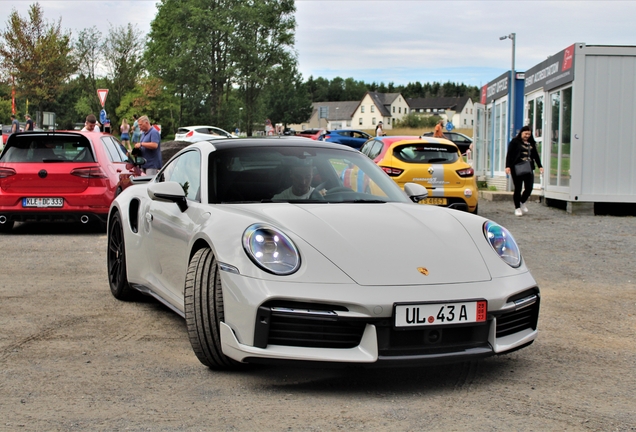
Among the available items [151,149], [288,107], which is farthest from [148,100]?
[288,107]

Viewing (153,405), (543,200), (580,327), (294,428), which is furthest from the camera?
(543,200)

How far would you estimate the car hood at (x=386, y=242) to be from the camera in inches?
160

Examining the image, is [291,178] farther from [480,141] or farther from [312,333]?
[480,141]

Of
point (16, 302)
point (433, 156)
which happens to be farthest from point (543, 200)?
point (16, 302)

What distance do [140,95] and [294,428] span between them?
65.7m

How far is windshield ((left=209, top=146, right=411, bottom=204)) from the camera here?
511 centimetres

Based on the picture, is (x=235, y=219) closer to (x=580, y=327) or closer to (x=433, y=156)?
(x=580, y=327)

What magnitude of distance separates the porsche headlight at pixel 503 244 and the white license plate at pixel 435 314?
0.59m

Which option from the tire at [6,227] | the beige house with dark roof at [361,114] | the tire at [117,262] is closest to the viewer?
the tire at [117,262]

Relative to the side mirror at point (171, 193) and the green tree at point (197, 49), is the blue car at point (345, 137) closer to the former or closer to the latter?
the green tree at point (197, 49)

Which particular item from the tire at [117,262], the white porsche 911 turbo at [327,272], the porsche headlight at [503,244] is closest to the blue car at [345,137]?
the tire at [117,262]

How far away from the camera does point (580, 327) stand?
589 centimetres

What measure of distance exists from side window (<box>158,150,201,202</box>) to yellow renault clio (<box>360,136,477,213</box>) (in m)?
7.38

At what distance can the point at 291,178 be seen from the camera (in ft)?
17.2
